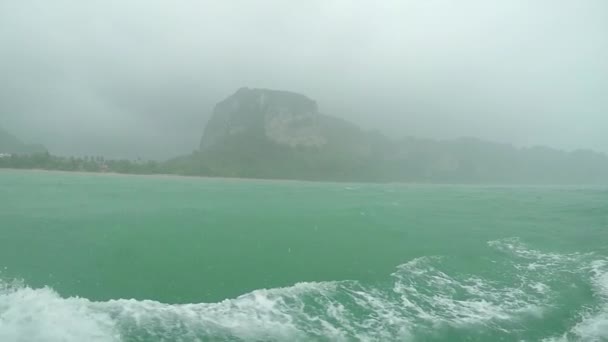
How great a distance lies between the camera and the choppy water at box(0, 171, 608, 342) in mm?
10570

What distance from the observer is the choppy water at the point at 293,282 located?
10570 millimetres

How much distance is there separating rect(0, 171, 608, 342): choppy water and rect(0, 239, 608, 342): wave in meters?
0.06

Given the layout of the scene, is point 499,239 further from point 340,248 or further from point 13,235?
point 13,235

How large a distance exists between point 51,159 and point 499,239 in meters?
112

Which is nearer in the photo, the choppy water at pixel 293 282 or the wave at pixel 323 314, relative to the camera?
the wave at pixel 323 314

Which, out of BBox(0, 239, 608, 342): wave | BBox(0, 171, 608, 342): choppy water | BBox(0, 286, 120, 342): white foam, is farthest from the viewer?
BBox(0, 171, 608, 342): choppy water

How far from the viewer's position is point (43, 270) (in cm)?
1506

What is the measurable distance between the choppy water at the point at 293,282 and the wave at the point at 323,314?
0.18 feet

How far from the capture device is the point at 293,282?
48.1 feet

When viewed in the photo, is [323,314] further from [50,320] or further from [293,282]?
[50,320]

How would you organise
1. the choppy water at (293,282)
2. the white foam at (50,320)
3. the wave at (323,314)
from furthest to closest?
the choppy water at (293,282) < the wave at (323,314) < the white foam at (50,320)

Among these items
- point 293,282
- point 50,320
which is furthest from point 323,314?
point 50,320

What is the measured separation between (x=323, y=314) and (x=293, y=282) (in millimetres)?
3132

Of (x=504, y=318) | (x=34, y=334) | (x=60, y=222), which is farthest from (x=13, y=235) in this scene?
(x=504, y=318)
